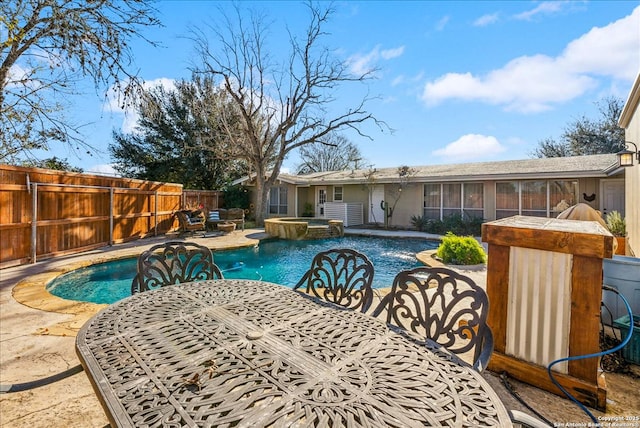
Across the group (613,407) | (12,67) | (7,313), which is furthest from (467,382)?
(12,67)

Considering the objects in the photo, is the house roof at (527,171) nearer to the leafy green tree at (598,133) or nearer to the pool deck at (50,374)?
the pool deck at (50,374)

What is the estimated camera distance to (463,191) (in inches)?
493

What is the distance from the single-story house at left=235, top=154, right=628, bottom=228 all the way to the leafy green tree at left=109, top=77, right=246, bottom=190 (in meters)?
3.43

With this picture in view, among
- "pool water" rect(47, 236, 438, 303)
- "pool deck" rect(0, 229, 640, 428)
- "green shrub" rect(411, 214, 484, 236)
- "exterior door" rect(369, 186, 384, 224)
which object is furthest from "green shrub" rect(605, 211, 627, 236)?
"exterior door" rect(369, 186, 384, 224)

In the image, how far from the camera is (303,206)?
1731 cm

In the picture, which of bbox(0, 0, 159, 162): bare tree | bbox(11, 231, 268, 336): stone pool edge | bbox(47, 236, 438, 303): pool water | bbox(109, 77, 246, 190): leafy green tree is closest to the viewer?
bbox(11, 231, 268, 336): stone pool edge

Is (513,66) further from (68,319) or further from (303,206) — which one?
(68,319)

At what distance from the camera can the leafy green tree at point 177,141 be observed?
675 inches

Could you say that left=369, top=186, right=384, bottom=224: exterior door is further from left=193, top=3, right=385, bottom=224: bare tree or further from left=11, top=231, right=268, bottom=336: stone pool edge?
left=11, top=231, right=268, bottom=336: stone pool edge

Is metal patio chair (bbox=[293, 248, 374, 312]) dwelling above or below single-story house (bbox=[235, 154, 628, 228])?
below

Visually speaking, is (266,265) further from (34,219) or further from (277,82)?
(277,82)

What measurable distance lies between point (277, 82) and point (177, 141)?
23.2 feet

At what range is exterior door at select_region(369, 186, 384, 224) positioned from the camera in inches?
588

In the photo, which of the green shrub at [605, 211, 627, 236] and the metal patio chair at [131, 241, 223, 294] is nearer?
the metal patio chair at [131, 241, 223, 294]
